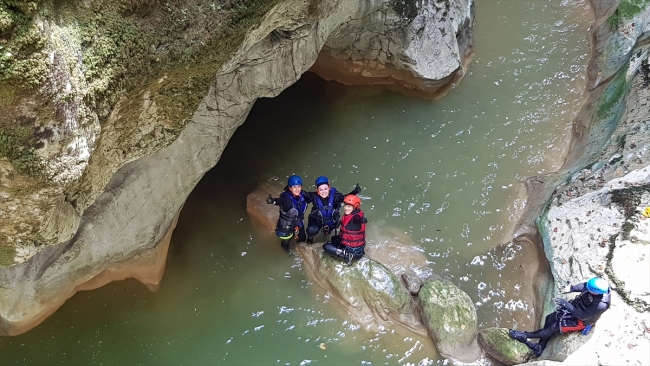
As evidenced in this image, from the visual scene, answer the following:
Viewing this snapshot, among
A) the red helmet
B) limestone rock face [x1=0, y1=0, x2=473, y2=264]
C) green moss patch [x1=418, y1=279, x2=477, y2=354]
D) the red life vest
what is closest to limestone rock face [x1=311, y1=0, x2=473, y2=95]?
limestone rock face [x1=0, y1=0, x2=473, y2=264]

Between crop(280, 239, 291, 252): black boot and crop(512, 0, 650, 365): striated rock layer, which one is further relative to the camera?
crop(280, 239, 291, 252): black boot

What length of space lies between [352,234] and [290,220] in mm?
853

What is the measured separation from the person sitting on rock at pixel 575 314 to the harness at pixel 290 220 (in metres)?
3.05

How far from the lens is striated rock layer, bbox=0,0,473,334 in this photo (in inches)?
158

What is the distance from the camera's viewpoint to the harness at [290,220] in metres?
6.06

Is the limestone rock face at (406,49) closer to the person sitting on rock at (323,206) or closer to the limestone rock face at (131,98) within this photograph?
the limestone rock face at (131,98)

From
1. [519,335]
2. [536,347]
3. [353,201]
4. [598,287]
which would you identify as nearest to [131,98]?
[353,201]

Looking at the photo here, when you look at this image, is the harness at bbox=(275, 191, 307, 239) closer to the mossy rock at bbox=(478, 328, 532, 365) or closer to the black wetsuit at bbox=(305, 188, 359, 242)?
the black wetsuit at bbox=(305, 188, 359, 242)

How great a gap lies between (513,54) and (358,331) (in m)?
6.33

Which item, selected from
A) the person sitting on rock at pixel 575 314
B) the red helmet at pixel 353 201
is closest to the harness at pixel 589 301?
the person sitting on rock at pixel 575 314

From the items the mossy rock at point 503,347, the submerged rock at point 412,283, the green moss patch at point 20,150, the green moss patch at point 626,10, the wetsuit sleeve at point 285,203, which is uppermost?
the green moss patch at point 626,10

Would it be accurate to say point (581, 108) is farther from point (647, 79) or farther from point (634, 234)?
point (634, 234)

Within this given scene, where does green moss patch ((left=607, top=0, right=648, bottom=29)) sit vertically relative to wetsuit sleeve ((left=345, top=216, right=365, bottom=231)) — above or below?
above

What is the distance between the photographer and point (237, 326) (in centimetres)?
569
